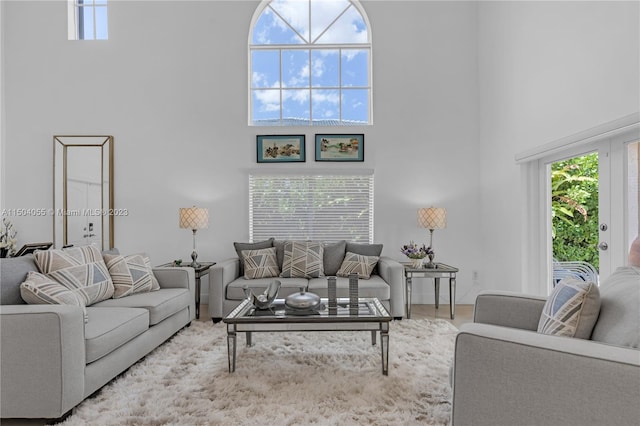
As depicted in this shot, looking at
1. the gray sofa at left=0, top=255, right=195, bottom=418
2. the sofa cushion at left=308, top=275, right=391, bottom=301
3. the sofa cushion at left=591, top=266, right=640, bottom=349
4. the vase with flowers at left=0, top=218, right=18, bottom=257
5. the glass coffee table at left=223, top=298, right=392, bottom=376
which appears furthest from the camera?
the vase with flowers at left=0, top=218, right=18, bottom=257

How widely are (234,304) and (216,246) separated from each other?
1202 millimetres

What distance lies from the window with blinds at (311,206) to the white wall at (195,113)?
157 millimetres

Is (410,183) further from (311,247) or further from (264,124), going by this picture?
(264,124)

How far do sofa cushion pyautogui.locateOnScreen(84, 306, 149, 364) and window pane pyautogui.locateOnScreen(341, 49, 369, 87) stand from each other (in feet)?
12.2

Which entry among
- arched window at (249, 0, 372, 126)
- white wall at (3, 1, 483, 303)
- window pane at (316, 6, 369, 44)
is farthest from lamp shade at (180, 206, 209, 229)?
window pane at (316, 6, 369, 44)

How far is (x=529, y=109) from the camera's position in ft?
11.7

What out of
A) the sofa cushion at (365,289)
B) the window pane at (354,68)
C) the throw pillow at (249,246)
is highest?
the window pane at (354,68)

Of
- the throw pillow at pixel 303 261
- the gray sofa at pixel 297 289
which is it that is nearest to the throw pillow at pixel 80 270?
the gray sofa at pixel 297 289

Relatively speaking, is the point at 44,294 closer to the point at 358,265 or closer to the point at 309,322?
the point at 309,322

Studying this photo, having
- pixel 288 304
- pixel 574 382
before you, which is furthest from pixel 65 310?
pixel 574 382

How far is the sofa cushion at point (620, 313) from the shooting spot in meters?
1.33

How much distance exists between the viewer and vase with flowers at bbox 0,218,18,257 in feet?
14.4

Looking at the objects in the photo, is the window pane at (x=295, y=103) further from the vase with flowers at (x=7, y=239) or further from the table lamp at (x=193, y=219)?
the vase with flowers at (x=7, y=239)

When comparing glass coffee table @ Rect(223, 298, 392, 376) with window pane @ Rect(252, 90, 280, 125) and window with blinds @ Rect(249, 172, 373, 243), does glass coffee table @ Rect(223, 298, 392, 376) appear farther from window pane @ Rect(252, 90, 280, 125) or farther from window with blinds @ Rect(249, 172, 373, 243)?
window pane @ Rect(252, 90, 280, 125)
